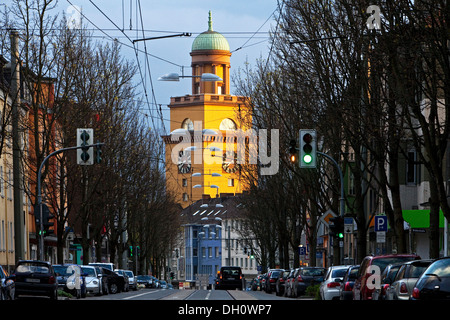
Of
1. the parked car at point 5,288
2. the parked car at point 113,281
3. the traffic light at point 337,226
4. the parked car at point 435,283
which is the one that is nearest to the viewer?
the parked car at point 435,283

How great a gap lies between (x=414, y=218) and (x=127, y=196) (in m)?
21.0

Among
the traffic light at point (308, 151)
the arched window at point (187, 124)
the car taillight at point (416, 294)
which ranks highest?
the arched window at point (187, 124)

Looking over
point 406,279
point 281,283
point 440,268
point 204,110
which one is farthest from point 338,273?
point 204,110

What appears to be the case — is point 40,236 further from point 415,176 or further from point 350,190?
point 350,190

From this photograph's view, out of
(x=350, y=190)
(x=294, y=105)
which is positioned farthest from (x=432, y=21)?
(x=350, y=190)

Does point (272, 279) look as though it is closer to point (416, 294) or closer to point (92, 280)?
point (92, 280)

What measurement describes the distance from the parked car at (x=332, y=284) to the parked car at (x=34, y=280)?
28.2 ft

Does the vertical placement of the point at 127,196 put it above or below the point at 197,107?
below

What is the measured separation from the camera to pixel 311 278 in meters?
42.8

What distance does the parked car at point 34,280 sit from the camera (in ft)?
108

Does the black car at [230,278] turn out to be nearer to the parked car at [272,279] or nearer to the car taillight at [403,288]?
the parked car at [272,279]

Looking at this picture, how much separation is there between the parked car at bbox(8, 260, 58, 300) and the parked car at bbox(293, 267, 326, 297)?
1282 cm

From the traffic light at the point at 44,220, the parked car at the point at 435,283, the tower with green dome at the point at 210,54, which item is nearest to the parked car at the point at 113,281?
the traffic light at the point at 44,220

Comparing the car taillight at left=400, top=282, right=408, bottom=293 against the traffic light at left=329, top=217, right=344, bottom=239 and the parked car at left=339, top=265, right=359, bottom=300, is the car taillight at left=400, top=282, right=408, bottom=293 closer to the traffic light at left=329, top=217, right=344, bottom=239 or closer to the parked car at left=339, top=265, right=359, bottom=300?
the parked car at left=339, top=265, right=359, bottom=300
